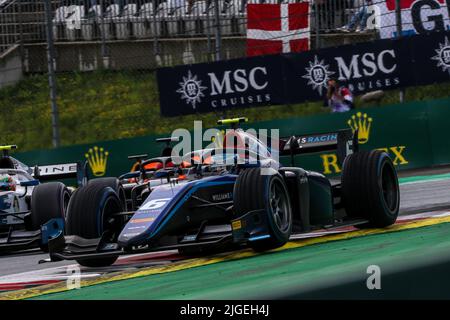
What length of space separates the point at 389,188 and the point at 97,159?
33.7ft

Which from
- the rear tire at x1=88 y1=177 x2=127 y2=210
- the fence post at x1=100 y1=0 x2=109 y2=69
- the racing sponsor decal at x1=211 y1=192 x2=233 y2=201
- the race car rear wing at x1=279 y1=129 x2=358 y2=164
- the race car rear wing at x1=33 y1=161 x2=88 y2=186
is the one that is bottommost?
the race car rear wing at x1=33 y1=161 x2=88 y2=186

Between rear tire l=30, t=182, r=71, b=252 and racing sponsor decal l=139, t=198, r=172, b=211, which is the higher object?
racing sponsor decal l=139, t=198, r=172, b=211

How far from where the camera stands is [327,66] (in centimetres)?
1927

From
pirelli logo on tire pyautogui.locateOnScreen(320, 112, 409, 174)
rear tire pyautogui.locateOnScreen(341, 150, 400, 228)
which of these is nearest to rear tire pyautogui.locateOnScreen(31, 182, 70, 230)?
rear tire pyautogui.locateOnScreen(341, 150, 400, 228)

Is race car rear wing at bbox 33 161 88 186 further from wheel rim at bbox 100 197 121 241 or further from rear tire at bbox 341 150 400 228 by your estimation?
rear tire at bbox 341 150 400 228

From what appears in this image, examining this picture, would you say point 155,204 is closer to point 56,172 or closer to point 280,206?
point 280,206

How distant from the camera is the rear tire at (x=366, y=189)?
10.2m

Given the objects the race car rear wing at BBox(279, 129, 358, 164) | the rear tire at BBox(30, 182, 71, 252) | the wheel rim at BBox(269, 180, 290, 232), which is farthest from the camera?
the rear tire at BBox(30, 182, 71, 252)

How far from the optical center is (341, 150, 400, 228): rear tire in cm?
1020

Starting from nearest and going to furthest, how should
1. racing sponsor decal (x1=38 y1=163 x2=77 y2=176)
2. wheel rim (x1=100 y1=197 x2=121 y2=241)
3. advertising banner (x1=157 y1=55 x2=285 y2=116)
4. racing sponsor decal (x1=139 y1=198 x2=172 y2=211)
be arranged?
racing sponsor decal (x1=139 y1=198 x2=172 y2=211), wheel rim (x1=100 y1=197 x2=121 y2=241), racing sponsor decal (x1=38 y1=163 x2=77 y2=176), advertising banner (x1=157 y1=55 x2=285 y2=116)

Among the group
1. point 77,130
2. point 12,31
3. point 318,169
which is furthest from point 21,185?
point 12,31

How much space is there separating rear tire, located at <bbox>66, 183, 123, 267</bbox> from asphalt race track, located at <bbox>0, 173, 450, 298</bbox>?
30 cm

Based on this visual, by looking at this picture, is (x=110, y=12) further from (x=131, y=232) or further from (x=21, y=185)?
(x=131, y=232)

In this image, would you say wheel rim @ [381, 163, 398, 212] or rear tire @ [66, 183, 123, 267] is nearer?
rear tire @ [66, 183, 123, 267]
